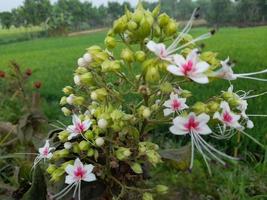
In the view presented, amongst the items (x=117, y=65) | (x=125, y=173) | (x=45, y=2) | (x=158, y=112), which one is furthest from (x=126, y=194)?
(x=45, y=2)

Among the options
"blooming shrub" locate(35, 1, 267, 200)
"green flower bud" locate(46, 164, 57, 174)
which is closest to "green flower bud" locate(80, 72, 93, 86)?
"blooming shrub" locate(35, 1, 267, 200)

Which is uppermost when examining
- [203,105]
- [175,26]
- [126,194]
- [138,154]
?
[175,26]

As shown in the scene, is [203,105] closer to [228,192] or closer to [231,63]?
[231,63]

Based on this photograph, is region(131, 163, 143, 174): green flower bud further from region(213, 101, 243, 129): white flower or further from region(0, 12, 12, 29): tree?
region(0, 12, 12, 29): tree

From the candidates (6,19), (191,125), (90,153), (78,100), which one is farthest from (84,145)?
(6,19)

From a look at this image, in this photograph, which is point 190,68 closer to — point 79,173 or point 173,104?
point 173,104
